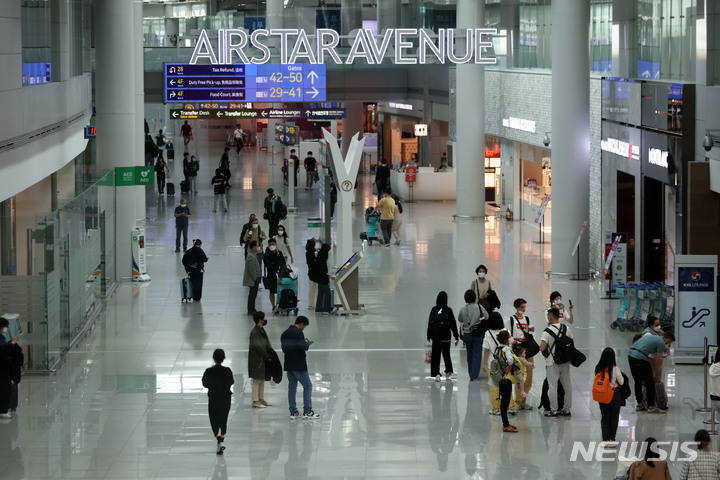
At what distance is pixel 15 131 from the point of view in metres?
17.6

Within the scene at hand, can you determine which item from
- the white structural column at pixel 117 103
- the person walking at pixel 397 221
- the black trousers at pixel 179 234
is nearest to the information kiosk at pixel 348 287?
the white structural column at pixel 117 103

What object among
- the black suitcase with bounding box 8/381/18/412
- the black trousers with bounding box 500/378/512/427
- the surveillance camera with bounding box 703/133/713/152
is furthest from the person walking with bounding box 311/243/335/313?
the black trousers with bounding box 500/378/512/427

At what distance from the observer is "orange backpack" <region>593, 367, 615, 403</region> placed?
41.8ft

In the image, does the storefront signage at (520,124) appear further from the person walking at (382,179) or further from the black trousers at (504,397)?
the black trousers at (504,397)

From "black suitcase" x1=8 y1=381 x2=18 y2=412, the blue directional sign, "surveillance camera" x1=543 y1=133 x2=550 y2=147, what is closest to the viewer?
"black suitcase" x1=8 y1=381 x2=18 y2=412

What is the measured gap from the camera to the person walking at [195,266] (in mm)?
22109

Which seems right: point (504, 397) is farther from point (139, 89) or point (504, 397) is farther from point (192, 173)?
point (192, 173)

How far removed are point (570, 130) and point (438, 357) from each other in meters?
10.5

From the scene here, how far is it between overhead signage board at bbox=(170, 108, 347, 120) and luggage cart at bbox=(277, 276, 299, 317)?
563 inches

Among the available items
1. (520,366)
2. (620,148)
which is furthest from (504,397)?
(620,148)

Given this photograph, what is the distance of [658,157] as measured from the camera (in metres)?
21.5

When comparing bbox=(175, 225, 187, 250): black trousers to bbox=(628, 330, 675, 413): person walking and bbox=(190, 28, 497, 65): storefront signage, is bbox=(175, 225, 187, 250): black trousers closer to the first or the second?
bbox=(190, 28, 497, 65): storefront signage

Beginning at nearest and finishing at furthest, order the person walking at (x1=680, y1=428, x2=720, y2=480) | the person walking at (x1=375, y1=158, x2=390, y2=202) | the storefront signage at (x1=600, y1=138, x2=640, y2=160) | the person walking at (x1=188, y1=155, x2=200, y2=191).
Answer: the person walking at (x1=680, y1=428, x2=720, y2=480)
the storefront signage at (x1=600, y1=138, x2=640, y2=160)
the person walking at (x1=375, y1=158, x2=390, y2=202)
the person walking at (x1=188, y1=155, x2=200, y2=191)
